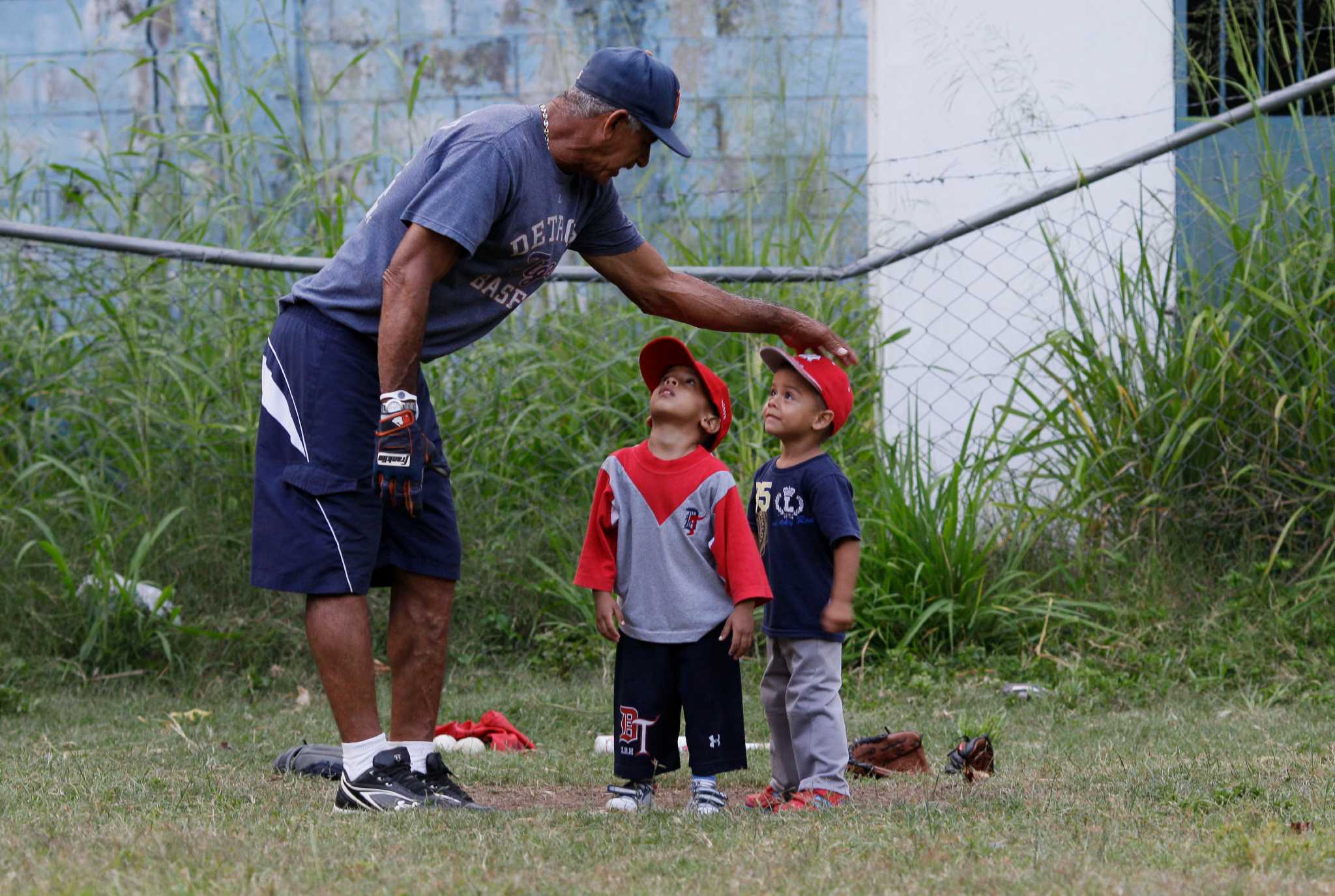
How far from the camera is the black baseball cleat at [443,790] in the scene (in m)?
3.52

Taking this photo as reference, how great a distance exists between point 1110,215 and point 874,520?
80.8 inches

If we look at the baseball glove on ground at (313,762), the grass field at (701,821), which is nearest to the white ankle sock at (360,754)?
the grass field at (701,821)

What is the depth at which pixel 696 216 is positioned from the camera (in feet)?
24.8

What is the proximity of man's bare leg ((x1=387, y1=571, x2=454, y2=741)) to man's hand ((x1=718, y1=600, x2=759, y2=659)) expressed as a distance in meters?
0.78

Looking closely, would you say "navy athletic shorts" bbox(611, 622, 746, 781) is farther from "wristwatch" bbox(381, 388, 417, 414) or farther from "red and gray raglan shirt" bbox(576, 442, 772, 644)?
"wristwatch" bbox(381, 388, 417, 414)

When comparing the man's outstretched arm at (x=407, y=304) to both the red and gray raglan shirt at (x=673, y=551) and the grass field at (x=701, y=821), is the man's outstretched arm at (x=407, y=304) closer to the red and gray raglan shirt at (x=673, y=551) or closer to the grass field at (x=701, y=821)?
the red and gray raglan shirt at (x=673, y=551)

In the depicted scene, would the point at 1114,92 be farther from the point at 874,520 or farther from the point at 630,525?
the point at 630,525

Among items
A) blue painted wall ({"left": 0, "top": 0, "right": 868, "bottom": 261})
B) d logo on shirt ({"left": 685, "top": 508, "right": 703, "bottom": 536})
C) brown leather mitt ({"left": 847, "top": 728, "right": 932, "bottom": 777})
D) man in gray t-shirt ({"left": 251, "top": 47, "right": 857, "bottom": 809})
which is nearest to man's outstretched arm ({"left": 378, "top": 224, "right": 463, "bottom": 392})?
man in gray t-shirt ({"left": 251, "top": 47, "right": 857, "bottom": 809})

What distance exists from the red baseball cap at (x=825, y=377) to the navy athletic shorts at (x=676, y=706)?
62 centimetres

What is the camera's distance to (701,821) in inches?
126

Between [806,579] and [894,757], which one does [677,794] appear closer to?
[894,757]

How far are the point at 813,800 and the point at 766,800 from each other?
268 mm

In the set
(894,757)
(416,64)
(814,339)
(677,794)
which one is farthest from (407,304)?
(416,64)

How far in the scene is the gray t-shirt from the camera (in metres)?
3.48
